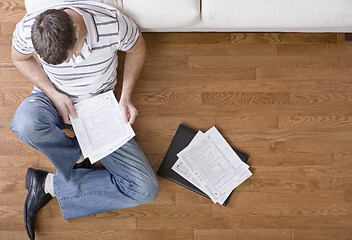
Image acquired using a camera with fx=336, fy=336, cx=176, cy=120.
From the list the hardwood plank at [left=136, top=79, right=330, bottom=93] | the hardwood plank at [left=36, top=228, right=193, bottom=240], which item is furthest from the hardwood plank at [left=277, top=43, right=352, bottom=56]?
the hardwood plank at [left=36, top=228, right=193, bottom=240]

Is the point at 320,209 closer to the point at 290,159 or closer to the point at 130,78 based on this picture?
the point at 290,159

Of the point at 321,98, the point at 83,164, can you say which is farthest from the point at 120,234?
the point at 321,98

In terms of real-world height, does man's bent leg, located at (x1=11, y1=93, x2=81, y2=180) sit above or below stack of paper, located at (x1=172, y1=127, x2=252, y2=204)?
above

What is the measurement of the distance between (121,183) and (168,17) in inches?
33.9

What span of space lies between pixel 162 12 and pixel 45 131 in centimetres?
75

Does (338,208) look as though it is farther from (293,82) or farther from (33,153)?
(33,153)

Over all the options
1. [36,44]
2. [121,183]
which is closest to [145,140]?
[121,183]

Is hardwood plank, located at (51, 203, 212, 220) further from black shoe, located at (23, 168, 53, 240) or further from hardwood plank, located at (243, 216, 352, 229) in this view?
black shoe, located at (23, 168, 53, 240)

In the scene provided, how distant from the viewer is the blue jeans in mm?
1603

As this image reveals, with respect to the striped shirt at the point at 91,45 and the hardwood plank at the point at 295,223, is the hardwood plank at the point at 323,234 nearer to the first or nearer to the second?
the hardwood plank at the point at 295,223

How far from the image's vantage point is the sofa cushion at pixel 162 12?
1.50 metres

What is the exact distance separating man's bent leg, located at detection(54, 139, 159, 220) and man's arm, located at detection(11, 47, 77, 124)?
0.33 metres

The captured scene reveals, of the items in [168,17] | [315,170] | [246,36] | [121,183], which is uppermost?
[168,17]

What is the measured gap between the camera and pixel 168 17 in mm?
1528
